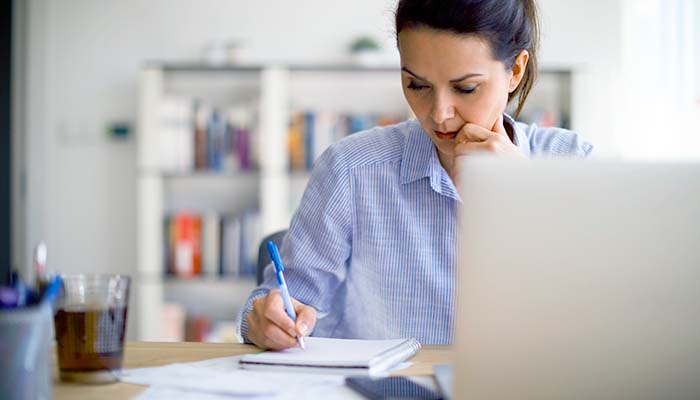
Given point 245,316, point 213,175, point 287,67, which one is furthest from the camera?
point 213,175

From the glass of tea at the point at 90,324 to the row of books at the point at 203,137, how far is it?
10.6 ft

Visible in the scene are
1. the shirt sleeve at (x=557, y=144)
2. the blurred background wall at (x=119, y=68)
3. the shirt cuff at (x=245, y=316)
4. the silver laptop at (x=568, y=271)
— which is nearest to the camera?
the silver laptop at (x=568, y=271)

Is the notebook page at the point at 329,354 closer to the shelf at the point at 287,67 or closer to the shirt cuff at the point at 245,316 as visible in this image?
the shirt cuff at the point at 245,316

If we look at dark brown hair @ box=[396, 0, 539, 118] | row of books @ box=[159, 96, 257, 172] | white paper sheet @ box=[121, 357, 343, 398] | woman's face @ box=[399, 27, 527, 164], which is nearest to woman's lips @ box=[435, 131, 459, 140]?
woman's face @ box=[399, 27, 527, 164]

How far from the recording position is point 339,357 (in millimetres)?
1149

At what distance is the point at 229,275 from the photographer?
4.21 metres

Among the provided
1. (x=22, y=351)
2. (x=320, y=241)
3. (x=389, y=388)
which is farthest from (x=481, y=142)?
(x=22, y=351)

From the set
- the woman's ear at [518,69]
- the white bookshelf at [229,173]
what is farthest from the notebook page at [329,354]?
the white bookshelf at [229,173]

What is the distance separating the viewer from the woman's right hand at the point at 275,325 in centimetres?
123

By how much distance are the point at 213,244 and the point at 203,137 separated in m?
0.55

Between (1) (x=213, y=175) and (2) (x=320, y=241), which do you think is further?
(1) (x=213, y=175)

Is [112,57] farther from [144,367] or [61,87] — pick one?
[144,367]

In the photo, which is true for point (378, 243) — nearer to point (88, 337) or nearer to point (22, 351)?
point (88, 337)

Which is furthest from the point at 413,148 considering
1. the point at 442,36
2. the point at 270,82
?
the point at 270,82
